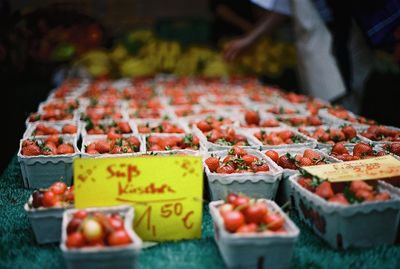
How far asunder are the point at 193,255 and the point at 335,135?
4.28 ft

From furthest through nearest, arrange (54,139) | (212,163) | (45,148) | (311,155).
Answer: (54,139) → (45,148) → (311,155) → (212,163)

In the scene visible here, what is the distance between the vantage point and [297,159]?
2.05 m

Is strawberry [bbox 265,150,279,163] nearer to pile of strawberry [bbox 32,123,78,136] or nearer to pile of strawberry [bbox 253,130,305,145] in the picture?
pile of strawberry [bbox 253,130,305,145]

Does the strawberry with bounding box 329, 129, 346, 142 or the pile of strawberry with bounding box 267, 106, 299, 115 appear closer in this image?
the strawberry with bounding box 329, 129, 346, 142

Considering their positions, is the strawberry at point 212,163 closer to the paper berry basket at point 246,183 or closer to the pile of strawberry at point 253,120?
the paper berry basket at point 246,183

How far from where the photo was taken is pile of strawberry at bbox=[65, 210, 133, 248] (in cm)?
134

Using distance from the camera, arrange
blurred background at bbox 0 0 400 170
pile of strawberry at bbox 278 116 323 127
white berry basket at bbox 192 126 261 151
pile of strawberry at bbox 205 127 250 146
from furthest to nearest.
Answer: blurred background at bbox 0 0 400 170 → pile of strawberry at bbox 278 116 323 127 → pile of strawberry at bbox 205 127 250 146 → white berry basket at bbox 192 126 261 151

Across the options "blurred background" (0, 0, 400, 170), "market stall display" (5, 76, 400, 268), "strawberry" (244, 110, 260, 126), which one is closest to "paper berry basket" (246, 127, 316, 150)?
"market stall display" (5, 76, 400, 268)

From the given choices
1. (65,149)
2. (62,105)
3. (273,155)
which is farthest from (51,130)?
(273,155)

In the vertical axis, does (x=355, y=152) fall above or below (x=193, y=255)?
above

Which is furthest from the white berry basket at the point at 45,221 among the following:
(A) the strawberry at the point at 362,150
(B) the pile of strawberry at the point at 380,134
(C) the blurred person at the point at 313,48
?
(C) the blurred person at the point at 313,48

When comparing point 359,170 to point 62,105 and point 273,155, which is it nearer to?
point 273,155

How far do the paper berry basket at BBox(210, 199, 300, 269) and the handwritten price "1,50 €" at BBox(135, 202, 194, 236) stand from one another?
8.1 inches

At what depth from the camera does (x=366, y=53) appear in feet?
14.5
